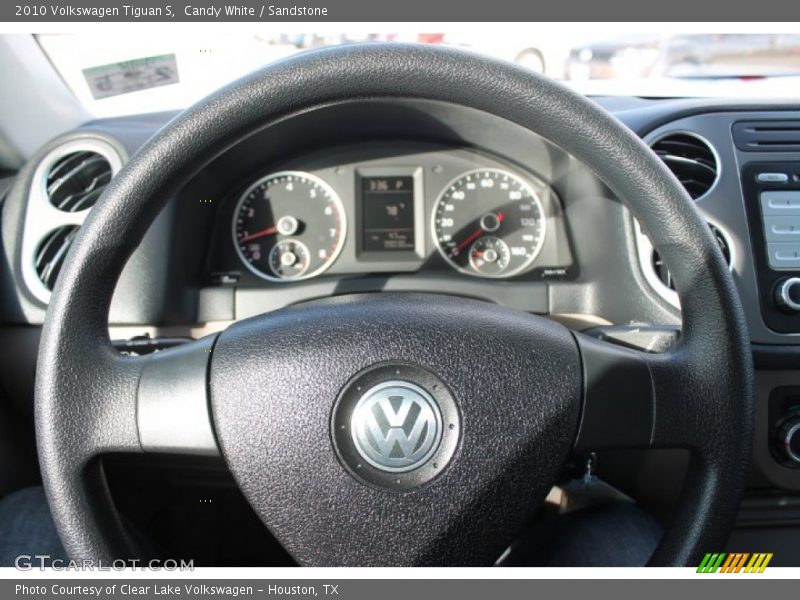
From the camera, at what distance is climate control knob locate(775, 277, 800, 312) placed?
1397 millimetres

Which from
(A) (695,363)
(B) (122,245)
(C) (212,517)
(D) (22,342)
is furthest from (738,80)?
(D) (22,342)

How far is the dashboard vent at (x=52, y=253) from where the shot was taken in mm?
1534

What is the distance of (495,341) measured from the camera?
3.00ft

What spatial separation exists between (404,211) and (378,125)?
0.24 meters

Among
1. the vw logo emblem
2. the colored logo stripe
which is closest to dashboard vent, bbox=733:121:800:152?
the colored logo stripe

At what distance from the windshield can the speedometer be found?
0.32 metres

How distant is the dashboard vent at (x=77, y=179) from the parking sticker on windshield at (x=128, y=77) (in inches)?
10.2

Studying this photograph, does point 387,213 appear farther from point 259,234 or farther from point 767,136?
point 767,136

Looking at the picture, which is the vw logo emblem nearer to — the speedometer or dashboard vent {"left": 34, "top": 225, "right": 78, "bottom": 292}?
the speedometer

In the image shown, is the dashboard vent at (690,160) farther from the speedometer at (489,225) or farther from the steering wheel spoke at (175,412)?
the steering wheel spoke at (175,412)

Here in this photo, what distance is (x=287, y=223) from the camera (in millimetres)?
1658

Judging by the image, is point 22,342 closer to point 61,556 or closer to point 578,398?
point 61,556

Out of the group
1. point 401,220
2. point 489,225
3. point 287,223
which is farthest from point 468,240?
point 287,223

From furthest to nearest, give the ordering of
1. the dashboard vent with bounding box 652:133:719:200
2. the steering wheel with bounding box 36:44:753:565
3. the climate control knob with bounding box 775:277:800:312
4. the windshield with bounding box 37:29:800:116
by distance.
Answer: the windshield with bounding box 37:29:800:116
the dashboard vent with bounding box 652:133:719:200
the climate control knob with bounding box 775:277:800:312
the steering wheel with bounding box 36:44:753:565
